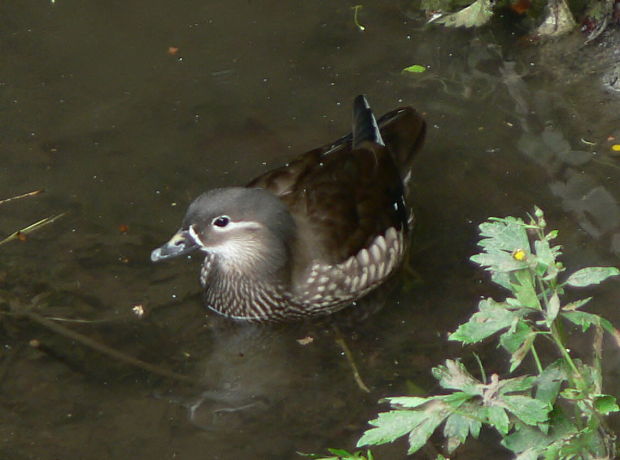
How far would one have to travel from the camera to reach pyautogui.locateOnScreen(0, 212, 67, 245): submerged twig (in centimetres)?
524

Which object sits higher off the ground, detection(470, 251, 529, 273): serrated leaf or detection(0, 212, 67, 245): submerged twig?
detection(470, 251, 529, 273): serrated leaf

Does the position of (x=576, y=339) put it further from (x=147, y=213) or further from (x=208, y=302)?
(x=147, y=213)

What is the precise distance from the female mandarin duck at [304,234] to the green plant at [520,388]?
67.1 inches

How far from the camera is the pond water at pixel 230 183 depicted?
4508mm

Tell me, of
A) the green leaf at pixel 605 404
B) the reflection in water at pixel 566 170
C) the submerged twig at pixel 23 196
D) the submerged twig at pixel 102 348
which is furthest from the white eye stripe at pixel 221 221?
the green leaf at pixel 605 404

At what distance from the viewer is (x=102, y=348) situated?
4.74 meters

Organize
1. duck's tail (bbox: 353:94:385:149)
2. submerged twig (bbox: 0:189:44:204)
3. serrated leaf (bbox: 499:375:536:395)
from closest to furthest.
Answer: serrated leaf (bbox: 499:375:536:395)
duck's tail (bbox: 353:94:385:149)
submerged twig (bbox: 0:189:44:204)

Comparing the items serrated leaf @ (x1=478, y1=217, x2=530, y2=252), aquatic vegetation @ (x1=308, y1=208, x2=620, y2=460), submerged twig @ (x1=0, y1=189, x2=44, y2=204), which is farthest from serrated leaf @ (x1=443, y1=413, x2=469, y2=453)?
submerged twig @ (x1=0, y1=189, x2=44, y2=204)

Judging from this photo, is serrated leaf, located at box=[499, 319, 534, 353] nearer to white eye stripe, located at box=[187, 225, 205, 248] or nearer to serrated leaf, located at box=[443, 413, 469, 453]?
serrated leaf, located at box=[443, 413, 469, 453]

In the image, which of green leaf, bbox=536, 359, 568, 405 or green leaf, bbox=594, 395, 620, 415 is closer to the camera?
green leaf, bbox=594, 395, 620, 415

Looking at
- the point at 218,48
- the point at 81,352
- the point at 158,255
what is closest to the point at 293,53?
the point at 218,48

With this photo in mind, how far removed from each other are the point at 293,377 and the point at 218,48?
8.29 ft

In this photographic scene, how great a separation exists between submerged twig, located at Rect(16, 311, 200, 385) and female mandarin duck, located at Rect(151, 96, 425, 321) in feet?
1.49

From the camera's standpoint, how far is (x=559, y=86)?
6.09 meters
